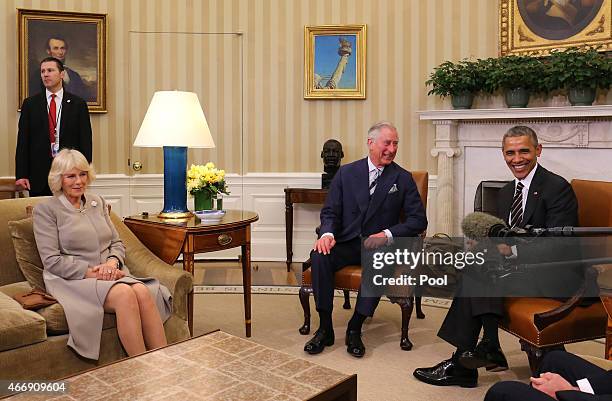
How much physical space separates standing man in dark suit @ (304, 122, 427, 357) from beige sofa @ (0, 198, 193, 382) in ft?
2.95

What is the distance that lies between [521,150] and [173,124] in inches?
78.5

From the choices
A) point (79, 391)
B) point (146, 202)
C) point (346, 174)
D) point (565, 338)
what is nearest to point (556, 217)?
point (565, 338)

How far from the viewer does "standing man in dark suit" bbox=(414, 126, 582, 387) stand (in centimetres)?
325

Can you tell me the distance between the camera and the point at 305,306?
4164 millimetres

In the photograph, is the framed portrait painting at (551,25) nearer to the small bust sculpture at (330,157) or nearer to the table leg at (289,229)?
the small bust sculpture at (330,157)

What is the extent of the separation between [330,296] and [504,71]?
9.22 feet

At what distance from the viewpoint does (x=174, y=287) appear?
3.37 m

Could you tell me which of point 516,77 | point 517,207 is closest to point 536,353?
point 517,207

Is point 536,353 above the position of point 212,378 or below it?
below

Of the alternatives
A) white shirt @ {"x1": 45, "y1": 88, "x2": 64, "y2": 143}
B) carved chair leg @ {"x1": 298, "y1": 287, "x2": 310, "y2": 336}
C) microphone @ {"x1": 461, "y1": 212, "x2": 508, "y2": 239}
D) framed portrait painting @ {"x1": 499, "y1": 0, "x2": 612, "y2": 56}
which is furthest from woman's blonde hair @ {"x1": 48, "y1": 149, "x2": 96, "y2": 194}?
framed portrait painting @ {"x1": 499, "y1": 0, "x2": 612, "y2": 56}

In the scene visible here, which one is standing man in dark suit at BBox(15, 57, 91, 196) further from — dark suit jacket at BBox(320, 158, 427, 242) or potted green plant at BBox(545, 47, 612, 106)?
potted green plant at BBox(545, 47, 612, 106)

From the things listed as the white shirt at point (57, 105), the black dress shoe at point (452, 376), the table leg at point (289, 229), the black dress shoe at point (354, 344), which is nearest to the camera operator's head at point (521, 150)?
the black dress shoe at point (452, 376)

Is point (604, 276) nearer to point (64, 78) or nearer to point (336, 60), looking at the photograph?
point (336, 60)

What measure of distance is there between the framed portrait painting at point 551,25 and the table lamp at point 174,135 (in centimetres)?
328
